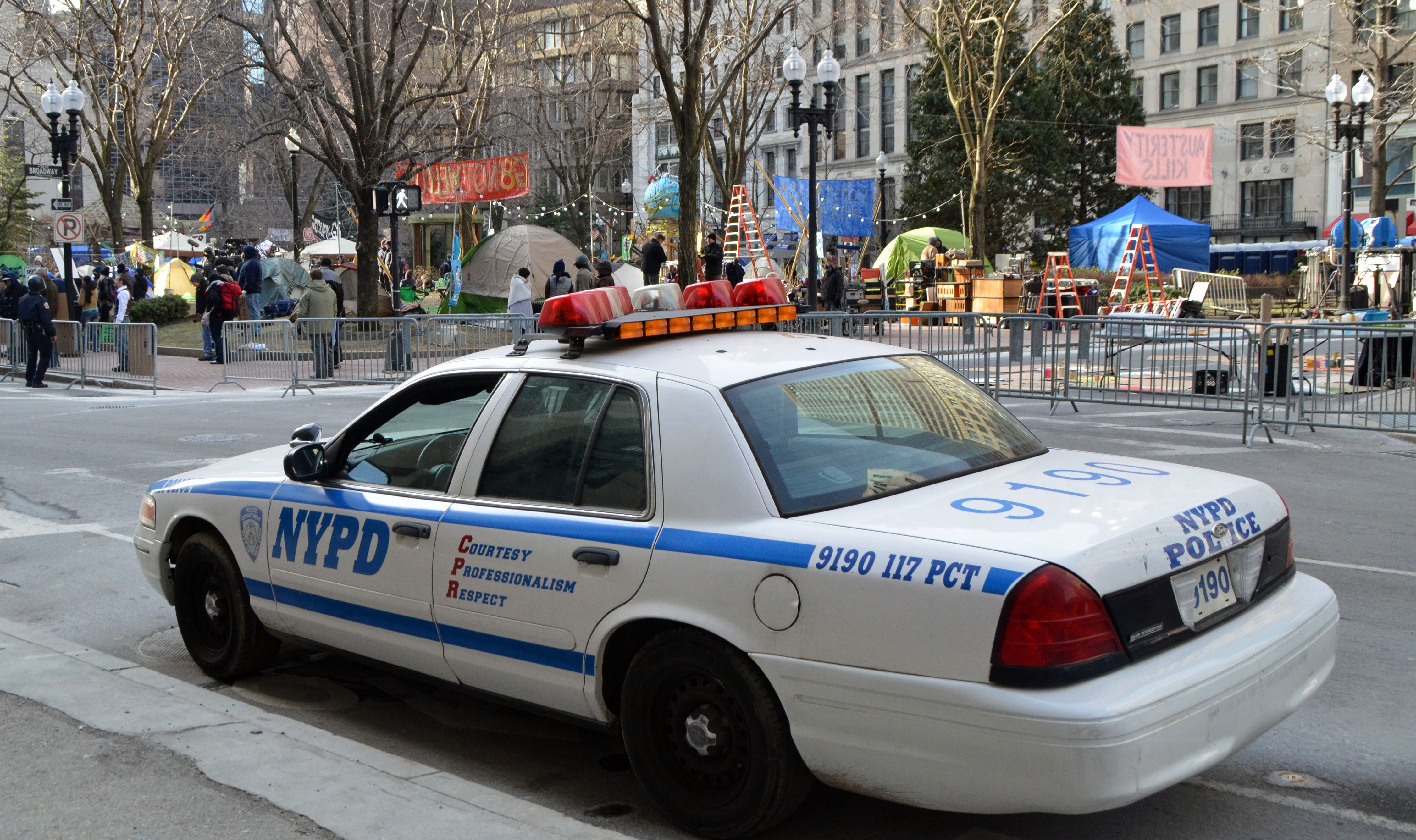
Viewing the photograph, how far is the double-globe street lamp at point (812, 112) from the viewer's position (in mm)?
23328

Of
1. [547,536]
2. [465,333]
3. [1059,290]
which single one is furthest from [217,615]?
[1059,290]

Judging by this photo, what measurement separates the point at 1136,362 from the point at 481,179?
24.4 metres

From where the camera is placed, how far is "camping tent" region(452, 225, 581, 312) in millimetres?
36281

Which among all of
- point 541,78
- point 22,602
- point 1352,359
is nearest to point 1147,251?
point 1352,359

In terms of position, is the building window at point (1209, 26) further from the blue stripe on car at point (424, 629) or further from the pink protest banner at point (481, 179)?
the blue stripe on car at point (424, 629)

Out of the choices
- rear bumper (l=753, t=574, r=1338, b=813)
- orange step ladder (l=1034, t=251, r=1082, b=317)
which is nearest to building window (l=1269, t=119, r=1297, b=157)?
orange step ladder (l=1034, t=251, r=1082, b=317)

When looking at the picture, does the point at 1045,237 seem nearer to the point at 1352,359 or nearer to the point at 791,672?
the point at 1352,359

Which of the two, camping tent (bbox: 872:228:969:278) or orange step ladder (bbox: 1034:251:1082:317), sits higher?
camping tent (bbox: 872:228:969:278)

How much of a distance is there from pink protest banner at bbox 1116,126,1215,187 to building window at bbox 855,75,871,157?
3865 cm

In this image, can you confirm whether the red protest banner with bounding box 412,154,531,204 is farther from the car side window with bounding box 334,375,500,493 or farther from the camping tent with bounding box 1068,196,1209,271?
the car side window with bounding box 334,375,500,493

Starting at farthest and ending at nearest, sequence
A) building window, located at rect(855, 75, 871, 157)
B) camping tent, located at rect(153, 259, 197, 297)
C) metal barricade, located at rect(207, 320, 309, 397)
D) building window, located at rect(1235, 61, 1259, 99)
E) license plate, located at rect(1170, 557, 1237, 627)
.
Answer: building window, located at rect(855, 75, 871, 157), building window, located at rect(1235, 61, 1259, 99), camping tent, located at rect(153, 259, 197, 297), metal barricade, located at rect(207, 320, 309, 397), license plate, located at rect(1170, 557, 1237, 627)

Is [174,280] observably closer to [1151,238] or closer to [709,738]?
[1151,238]

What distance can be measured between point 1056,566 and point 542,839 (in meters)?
1.67

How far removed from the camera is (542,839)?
142 inches
